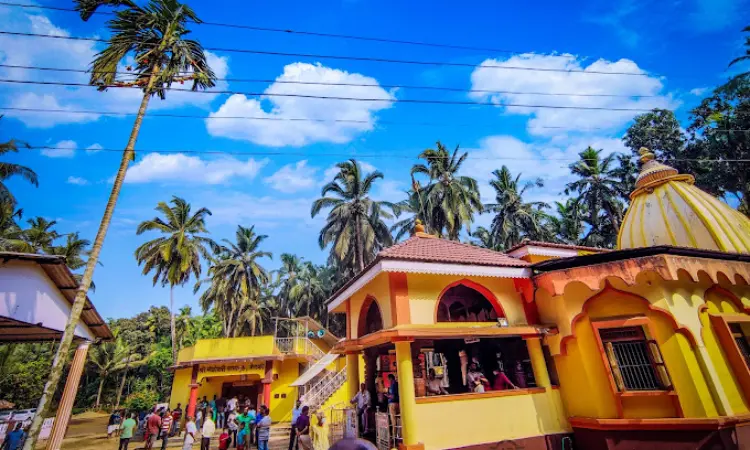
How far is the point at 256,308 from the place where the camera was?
123 ft

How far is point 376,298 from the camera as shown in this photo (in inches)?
400

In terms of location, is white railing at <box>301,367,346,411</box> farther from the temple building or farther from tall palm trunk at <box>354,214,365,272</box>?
tall palm trunk at <box>354,214,365,272</box>

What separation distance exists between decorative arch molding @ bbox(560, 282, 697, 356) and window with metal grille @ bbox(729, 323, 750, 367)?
5.80 ft

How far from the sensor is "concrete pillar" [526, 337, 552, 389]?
9.50m

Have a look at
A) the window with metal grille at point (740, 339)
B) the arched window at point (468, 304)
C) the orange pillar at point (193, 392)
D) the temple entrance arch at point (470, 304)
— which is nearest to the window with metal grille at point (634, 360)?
the window with metal grille at point (740, 339)

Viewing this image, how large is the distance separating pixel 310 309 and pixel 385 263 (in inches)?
1373

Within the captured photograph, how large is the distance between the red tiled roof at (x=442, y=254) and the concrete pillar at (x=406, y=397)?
2140mm

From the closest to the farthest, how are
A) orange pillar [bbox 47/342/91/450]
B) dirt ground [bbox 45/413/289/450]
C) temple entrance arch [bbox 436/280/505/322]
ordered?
orange pillar [bbox 47/342/91/450], temple entrance arch [bbox 436/280/505/322], dirt ground [bbox 45/413/289/450]

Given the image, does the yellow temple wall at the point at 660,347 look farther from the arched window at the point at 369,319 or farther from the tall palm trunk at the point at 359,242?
the tall palm trunk at the point at 359,242

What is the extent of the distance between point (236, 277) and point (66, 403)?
2524 centimetres

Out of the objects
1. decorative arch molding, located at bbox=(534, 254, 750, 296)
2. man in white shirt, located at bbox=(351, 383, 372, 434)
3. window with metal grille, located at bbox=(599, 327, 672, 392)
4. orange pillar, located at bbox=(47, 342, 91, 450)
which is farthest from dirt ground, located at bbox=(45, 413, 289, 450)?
decorative arch molding, located at bbox=(534, 254, 750, 296)

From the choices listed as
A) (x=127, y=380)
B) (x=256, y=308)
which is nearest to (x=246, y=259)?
(x=256, y=308)

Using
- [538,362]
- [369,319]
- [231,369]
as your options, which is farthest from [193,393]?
[538,362]

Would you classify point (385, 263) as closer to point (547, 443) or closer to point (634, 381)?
point (547, 443)
